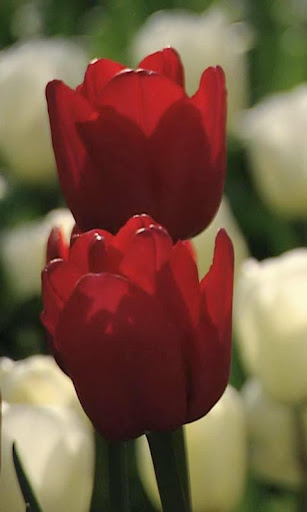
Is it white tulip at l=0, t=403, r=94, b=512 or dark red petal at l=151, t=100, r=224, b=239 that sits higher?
dark red petal at l=151, t=100, r=224, b=239

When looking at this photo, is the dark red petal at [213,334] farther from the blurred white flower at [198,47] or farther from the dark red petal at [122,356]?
the blurred white flower at [198,47]

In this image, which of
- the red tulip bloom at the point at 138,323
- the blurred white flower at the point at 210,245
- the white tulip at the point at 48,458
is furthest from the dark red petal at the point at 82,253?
the blurred white flower at the point at 210,245

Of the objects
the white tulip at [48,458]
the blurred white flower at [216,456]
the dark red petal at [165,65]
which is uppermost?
the dark red petal at [165,65]

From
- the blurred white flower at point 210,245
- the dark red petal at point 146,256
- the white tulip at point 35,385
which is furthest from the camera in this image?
the blurred white flower at point 210,245

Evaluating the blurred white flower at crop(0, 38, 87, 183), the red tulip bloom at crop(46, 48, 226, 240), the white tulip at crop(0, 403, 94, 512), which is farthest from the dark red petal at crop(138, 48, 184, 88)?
the blurred white flower at crop(0, 38, 87, 183)

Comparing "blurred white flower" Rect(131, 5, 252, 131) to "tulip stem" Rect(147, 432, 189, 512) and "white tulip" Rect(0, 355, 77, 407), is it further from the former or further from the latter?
"tulip stem" Rect(147, 432, 189, 512)

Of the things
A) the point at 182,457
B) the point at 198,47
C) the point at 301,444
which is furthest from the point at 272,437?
the point at 198,47
